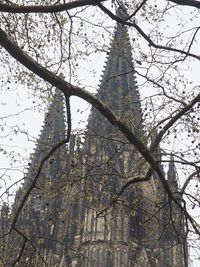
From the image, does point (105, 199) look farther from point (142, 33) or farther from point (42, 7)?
point (42, 7)

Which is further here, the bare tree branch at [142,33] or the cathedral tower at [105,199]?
the cathedral tower at [105,199]

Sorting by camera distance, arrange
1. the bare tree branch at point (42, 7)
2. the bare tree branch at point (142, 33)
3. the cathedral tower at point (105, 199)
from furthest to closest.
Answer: the cathedral tower at point (105, 199) → the bare tree branch at point (142, 33) → the bare tree branch at point (42, 7)

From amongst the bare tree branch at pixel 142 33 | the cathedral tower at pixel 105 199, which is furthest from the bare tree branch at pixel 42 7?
the cathedral tower at pixel 105 199

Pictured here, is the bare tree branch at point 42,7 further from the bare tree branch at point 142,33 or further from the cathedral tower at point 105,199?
the cathedral tower at point 105,199

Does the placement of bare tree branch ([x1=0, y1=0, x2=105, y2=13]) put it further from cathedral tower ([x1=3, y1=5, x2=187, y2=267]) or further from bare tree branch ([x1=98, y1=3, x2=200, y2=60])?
cathedral tower ([x1=3, y1=5, x2=187, y2=267])

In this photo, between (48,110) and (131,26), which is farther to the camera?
(48,110)

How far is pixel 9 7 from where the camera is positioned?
6.11m

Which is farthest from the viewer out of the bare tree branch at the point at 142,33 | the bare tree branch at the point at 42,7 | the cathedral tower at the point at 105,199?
the cathedral tower at the point at 105,199

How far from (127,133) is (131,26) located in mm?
1574

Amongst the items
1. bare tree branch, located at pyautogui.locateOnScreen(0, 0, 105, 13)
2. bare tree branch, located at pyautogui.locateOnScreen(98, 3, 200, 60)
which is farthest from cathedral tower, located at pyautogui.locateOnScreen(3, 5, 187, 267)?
bare tree branch, located at pyautogui.locateOnScreen(0, 0, 105, 13)

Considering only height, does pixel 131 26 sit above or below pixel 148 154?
above

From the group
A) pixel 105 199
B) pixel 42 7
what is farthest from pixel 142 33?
pixel 105 199

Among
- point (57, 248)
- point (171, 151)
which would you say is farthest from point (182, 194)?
point (57, 248)

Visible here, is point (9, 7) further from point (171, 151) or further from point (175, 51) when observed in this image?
point (171, 151)
